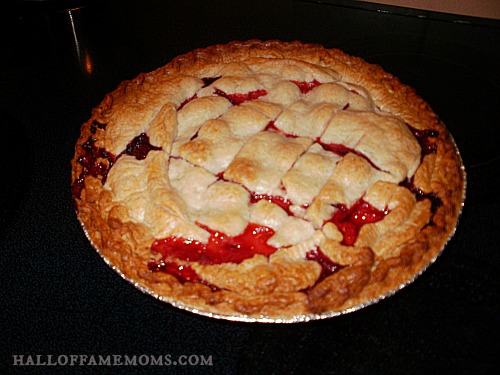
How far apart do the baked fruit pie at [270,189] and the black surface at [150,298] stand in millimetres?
120

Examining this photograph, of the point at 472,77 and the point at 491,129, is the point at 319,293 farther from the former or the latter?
the point at 472,77

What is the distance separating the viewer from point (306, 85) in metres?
2.12

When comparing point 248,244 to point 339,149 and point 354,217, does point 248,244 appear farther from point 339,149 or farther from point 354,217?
point 339,149

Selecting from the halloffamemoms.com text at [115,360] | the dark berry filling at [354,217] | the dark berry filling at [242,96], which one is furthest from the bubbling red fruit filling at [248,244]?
the dark berry filling at [242,96]

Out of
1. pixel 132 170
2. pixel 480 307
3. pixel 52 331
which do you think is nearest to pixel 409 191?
pixel 480 307

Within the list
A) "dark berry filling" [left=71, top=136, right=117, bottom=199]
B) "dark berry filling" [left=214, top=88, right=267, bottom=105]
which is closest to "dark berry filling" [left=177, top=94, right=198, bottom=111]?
"dark berry filling" [left=214, top=88, right=267, bottom=105]

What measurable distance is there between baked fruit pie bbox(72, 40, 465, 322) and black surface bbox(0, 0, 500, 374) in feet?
0.39

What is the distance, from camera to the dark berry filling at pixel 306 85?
2102 mm

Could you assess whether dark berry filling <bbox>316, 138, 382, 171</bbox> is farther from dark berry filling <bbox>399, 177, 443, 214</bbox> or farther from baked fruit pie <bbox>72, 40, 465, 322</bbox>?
dark berry filling <bbox>399, 177, 443, 214</bbox>

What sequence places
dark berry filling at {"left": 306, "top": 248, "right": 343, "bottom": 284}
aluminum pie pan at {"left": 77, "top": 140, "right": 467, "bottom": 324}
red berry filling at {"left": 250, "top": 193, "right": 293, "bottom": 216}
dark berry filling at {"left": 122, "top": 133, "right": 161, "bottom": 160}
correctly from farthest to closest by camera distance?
dark berry filling at {"left": 122, "top": 133, "right": 161, "bottom": 160} < red berry filling at {"left": 250, "top": 193, "right": 293, "bottom": 216} < dark berry filling at {"left": 306, "top": 248, "right": 343, "bottom": 284} < aluminum pie pan at {"left": 77, "top": 140, "right": 467, "bottom": 324}

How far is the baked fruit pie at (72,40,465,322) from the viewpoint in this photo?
1.51 meters

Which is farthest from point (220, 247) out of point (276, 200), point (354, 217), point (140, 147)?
point (140, 147)

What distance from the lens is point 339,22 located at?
2859 mm

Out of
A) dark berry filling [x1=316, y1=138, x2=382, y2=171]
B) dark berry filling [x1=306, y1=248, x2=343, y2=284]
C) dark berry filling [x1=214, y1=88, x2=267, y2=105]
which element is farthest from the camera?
dark berry filling [x1=214, y1=88, x2=267, y2=105]
